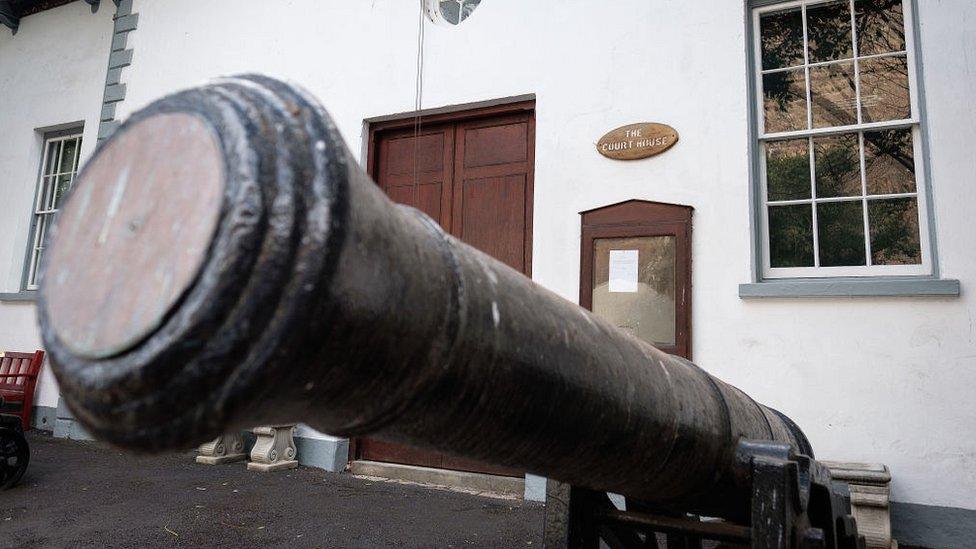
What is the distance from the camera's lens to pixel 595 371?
123cm

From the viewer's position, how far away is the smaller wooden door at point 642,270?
15.7ft

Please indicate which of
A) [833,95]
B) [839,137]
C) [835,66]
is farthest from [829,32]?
[839,137]

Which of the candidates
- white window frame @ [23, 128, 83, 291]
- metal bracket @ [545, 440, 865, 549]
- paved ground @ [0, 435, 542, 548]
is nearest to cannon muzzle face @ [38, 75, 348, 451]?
metal bracket @ [545, 440, 865, 549]

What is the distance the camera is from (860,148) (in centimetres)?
467

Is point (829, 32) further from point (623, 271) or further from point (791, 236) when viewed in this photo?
point (623, 271)

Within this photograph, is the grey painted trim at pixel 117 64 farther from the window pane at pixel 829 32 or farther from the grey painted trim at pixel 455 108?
the window pane at pixel 829 32

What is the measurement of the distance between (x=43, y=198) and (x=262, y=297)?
32.8 feet

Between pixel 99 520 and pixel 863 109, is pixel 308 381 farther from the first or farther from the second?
pixel 863 109

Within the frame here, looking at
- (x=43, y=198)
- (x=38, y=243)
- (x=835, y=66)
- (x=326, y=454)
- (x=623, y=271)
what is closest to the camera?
(x=835, y=66)

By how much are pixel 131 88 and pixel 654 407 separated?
27.6 feet

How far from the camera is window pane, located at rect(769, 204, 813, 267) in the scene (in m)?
4.73

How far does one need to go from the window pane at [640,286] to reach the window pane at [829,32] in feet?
5.80

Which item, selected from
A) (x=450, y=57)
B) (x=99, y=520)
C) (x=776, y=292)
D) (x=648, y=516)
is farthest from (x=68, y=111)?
(x=648, y=516)

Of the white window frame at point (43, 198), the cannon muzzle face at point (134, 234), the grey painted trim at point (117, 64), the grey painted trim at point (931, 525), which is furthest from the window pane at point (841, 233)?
the white window frame at point (43, 198)
